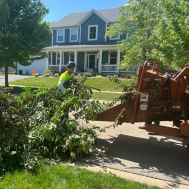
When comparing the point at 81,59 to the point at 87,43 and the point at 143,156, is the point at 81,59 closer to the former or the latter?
the point at 87,43

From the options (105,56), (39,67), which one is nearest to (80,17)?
(105,56)

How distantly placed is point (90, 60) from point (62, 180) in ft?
75.2

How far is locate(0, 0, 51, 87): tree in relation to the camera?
1229 centimetres

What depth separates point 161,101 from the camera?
3.51 m

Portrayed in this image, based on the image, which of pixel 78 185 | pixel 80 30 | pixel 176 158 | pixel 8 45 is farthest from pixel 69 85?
pixel 80 30

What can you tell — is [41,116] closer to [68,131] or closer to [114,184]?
[68,131]

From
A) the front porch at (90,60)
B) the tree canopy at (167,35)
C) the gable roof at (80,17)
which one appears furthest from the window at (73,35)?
the tree canopy at (167,35)

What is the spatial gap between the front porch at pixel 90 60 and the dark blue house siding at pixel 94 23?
1.55 meters

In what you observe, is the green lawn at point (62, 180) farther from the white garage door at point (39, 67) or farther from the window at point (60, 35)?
the white garage door at point (39, 67)

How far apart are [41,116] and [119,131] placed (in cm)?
252

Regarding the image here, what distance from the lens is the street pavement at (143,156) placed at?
3.17 m

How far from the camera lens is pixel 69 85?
15.2ft

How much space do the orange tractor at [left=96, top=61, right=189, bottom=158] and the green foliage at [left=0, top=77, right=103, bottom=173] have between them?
902 millimetres

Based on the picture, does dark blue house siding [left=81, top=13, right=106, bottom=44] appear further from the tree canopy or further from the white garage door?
the tree canopy
